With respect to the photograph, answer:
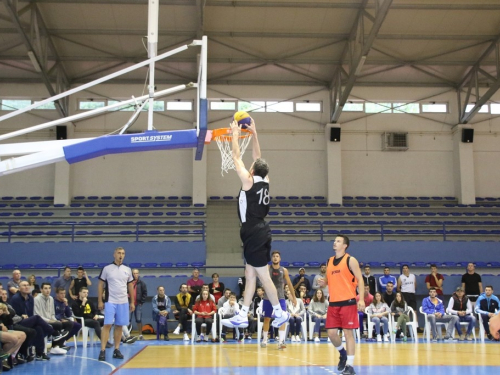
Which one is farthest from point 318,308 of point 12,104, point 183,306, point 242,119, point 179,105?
point 12,104

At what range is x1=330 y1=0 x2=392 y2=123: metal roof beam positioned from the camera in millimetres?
19281

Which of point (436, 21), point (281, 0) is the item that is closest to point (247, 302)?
point (281, 0)

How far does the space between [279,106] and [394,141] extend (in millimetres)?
5320

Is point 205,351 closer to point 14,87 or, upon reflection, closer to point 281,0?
point 281,0

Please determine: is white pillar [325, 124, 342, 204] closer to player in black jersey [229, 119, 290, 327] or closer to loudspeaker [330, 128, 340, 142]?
loudspeaker [330, 128, 340, 142]

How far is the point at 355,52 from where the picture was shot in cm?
2223

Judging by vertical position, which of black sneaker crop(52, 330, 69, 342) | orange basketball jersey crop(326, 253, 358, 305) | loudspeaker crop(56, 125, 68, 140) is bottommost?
black sneaker crop(52, 330, 69, 342)

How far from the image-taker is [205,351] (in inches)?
488

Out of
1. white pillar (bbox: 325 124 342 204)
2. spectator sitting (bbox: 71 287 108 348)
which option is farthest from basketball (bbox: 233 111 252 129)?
white pillar (bbox: 325 124 342 204)

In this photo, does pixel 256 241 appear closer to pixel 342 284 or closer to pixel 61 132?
pixel 342 284

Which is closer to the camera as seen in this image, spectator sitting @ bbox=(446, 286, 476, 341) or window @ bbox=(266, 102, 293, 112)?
spectator sitting @ bbox=(446, 286, 476, 341)

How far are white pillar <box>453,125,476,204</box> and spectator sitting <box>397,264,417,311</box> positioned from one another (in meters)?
8.41

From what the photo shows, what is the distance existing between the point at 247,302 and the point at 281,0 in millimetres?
15744

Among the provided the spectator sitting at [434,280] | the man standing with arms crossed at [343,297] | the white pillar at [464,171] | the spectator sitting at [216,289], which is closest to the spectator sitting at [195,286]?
the spectator sitting at [216,289]
